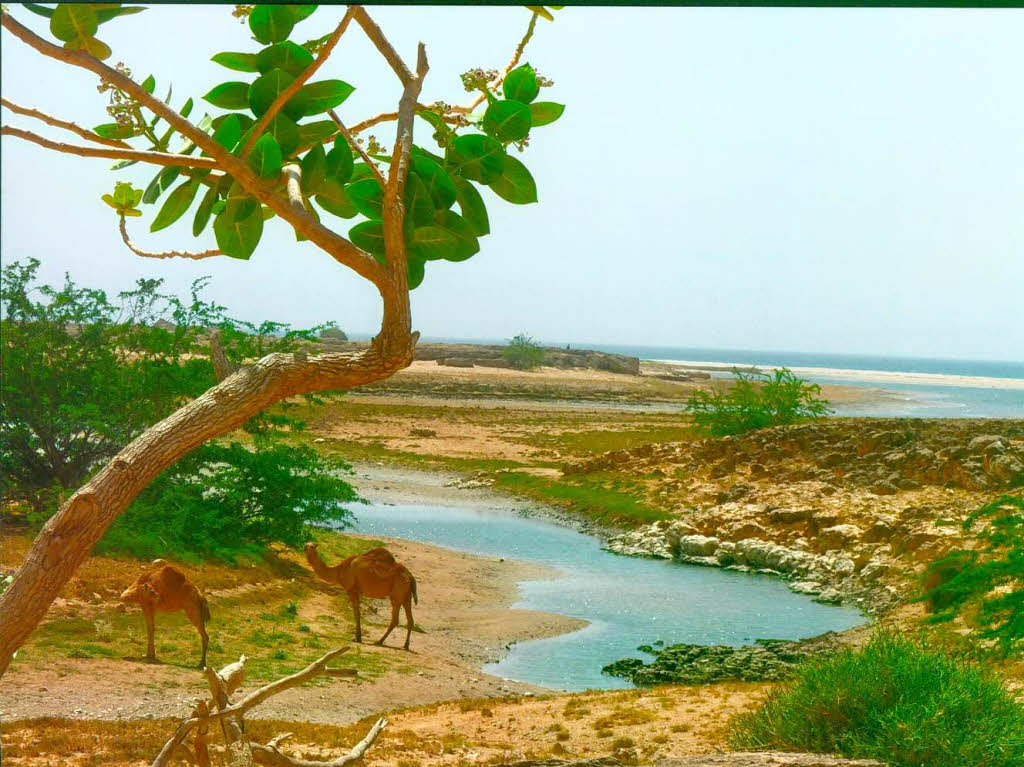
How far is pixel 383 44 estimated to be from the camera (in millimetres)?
2477

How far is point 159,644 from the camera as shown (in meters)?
5.89

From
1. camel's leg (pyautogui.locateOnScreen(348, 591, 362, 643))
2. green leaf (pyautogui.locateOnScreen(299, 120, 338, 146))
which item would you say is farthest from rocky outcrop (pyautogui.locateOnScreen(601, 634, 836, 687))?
green leaf (pyautogui.locateOnScreen(299, 120, 338, 146))

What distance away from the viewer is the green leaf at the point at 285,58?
2242mm

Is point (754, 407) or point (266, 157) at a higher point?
point (266, 157)

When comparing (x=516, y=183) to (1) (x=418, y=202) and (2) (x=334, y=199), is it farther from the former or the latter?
(2) (x=334, y=199)

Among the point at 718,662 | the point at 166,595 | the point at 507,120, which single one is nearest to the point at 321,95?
the point at 507,120

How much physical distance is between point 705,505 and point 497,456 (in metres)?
2.70

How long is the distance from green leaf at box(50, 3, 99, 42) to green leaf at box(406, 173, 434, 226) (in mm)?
738

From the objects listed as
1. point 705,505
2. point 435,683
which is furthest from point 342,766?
point 705,505

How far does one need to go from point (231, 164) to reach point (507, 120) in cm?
64

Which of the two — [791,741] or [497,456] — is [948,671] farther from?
[497,456]

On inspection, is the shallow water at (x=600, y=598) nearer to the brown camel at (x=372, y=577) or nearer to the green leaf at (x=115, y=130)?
the brown camel at (x=372, y=577)

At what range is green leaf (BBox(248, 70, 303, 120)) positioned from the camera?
7.42 ft

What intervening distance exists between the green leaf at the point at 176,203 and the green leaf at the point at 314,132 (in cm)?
36
